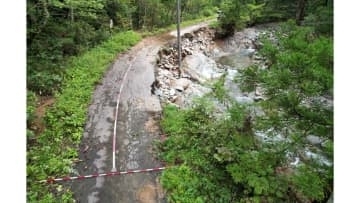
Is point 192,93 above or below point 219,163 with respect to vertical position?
above

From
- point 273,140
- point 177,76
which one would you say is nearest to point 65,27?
point 177,76

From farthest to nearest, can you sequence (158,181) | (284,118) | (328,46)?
(158,181) < (284,118) < (328,46)

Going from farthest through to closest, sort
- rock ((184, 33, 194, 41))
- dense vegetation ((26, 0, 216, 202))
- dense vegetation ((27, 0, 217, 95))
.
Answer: rock ((184, 33, 194, 41)), dense vegetation ((27, 0, 217, 95)), dense vegetation ((26, 0, 216, 202))

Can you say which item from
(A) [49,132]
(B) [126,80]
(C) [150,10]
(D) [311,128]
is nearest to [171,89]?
(B) [126,80]

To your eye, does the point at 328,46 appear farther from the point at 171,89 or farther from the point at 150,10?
the point at 150,10

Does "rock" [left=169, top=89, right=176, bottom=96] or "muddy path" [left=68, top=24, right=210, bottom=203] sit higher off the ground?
"rock" [left=169, top=89, right=176, bottom=96]

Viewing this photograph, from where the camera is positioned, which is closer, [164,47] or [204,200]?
[204,200]

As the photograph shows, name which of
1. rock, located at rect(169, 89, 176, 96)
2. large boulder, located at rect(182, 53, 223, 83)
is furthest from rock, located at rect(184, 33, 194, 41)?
rock, located at rect(169, 89, 176, 96)

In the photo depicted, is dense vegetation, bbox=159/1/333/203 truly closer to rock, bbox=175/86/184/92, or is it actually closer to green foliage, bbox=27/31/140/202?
green foliage, bbox=27/31/140/202
